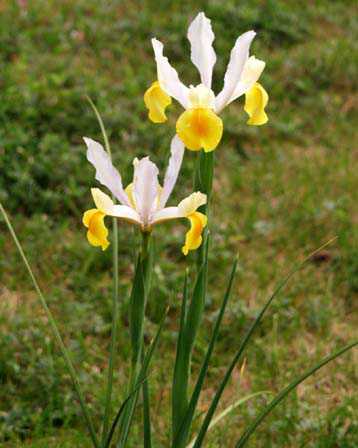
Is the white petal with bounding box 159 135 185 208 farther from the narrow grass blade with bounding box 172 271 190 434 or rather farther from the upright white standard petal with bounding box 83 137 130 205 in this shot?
the narrow grass blade with bounding box 172 271 190 434

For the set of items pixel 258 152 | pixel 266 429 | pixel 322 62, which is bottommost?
pixel 266 429

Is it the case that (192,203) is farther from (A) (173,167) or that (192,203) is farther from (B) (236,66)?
(B) (236,66)

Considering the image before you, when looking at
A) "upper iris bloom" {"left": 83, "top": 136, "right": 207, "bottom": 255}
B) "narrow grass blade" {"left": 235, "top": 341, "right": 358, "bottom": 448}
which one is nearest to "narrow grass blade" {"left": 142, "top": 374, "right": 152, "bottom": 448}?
"narrow grass blade" {"left": 235, "top": 341, "right": 358, "bottom": 448}

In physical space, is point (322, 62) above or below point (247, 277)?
above

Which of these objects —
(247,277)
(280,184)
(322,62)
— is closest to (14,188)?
(247,277)

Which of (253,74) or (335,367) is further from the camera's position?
(335,367)

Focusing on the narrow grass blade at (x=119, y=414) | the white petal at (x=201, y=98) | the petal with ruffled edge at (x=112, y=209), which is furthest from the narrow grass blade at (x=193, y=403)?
the white petal at (x=201, y=98)

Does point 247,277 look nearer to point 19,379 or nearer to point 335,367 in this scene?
point 335,367

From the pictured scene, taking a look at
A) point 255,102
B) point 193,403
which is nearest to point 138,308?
point 193,403
